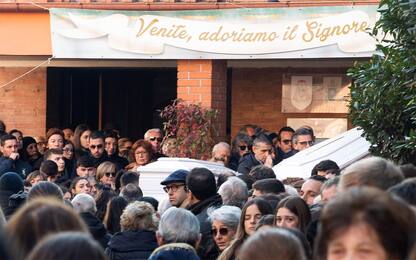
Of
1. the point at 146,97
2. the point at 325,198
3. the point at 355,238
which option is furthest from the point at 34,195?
the point at 146,97

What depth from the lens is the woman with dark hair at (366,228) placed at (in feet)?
16.6

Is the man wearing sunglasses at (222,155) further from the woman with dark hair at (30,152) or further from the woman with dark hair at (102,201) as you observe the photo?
the woman with dark hair at (102,201)

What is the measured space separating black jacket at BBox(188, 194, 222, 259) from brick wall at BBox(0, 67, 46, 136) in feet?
35.1

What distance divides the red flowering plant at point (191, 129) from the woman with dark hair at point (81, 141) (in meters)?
1.12

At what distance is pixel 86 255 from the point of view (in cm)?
438

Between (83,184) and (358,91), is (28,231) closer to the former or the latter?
(358,91)

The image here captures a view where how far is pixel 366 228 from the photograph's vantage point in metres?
5.07

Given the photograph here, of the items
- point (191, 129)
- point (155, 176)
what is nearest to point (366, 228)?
point (155, 176)

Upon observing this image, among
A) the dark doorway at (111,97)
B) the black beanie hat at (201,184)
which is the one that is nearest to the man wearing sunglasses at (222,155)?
the black beanie hat at (201,184)

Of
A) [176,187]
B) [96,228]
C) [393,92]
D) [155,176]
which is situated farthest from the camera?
[155,176]

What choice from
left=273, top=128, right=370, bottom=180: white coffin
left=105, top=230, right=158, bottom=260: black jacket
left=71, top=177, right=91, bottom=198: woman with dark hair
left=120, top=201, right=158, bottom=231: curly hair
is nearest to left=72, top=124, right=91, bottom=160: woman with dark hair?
left=273, top=128, right=370, bottom=180: white coffin

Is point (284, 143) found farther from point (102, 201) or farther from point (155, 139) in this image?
point (102, 201)

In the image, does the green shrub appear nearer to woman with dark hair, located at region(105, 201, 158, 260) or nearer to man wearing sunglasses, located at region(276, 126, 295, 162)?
woman with dark hair, located at region(105, 201, 158, 260)

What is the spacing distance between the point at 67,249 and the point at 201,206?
6881 mm
